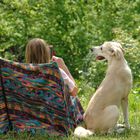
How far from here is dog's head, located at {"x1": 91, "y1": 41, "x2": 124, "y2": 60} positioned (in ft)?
21.9

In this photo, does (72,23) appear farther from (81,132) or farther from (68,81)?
(81,132)

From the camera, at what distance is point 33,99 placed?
6.21 m

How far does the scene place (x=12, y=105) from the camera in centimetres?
625

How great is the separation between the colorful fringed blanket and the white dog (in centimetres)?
33

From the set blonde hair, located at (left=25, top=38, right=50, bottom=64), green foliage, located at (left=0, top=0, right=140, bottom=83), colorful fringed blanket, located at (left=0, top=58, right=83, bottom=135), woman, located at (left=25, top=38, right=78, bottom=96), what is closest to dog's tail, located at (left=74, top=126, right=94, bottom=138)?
colorful fringed blanket, located at (left=0, top=58, right=83, bottom=135)

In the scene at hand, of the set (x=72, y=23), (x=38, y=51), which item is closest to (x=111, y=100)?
(x=38, y=51)

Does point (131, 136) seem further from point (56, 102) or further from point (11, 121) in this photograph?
point (11, 121)

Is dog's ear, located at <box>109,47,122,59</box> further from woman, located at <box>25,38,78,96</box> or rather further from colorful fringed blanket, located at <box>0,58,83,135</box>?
colorful fringed blanket, located at <box>0,58,83,135</box>

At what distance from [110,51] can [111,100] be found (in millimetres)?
667

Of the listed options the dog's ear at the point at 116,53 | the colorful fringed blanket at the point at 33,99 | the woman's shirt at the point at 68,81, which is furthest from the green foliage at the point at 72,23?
the colorful fringed blanket at the point at 33,99

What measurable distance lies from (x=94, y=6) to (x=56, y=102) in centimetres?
673

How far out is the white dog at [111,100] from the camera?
6.46 m

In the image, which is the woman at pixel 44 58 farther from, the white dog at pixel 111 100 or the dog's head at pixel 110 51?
the dog's head at pixel 110 51

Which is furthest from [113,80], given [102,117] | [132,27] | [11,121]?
[132,27]
